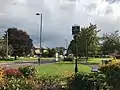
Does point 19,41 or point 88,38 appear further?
point 19,41

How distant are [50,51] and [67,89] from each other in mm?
134868

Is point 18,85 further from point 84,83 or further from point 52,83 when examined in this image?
point 52,83

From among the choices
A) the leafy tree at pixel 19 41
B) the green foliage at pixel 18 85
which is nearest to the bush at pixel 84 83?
the green foliage at pixel 18 85

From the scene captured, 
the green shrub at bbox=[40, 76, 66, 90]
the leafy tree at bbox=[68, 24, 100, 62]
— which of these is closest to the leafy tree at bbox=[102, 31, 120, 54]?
the leafy tree at bbox=[68, 24, 100, 62]

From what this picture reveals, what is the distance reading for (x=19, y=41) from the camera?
9706 centimetres

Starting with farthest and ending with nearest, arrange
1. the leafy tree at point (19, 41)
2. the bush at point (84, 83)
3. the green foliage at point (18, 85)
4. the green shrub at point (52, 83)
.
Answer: the leafy tree at point (19, 41), the green shrub at point (52, 83), the bush at point (84, 83), the green foliage at point (18, 85)

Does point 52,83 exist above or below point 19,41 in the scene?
below

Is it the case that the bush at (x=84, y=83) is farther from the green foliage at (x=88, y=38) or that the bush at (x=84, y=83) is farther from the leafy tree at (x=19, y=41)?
the leafy tree at (x=19, y=41)

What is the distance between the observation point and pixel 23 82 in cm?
1195

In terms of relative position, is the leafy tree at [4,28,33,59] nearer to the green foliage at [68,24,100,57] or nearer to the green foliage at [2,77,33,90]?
the green foliage at [68,24,100,57]

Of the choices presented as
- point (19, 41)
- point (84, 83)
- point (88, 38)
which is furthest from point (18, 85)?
point (19, 41)

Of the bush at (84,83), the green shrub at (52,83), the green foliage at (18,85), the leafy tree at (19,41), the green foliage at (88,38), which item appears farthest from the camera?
the leafy tree at (19,41)

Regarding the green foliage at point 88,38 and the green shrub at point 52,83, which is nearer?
the green shrub at point 52,83

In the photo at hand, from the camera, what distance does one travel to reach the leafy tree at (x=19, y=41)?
95.5 meters
